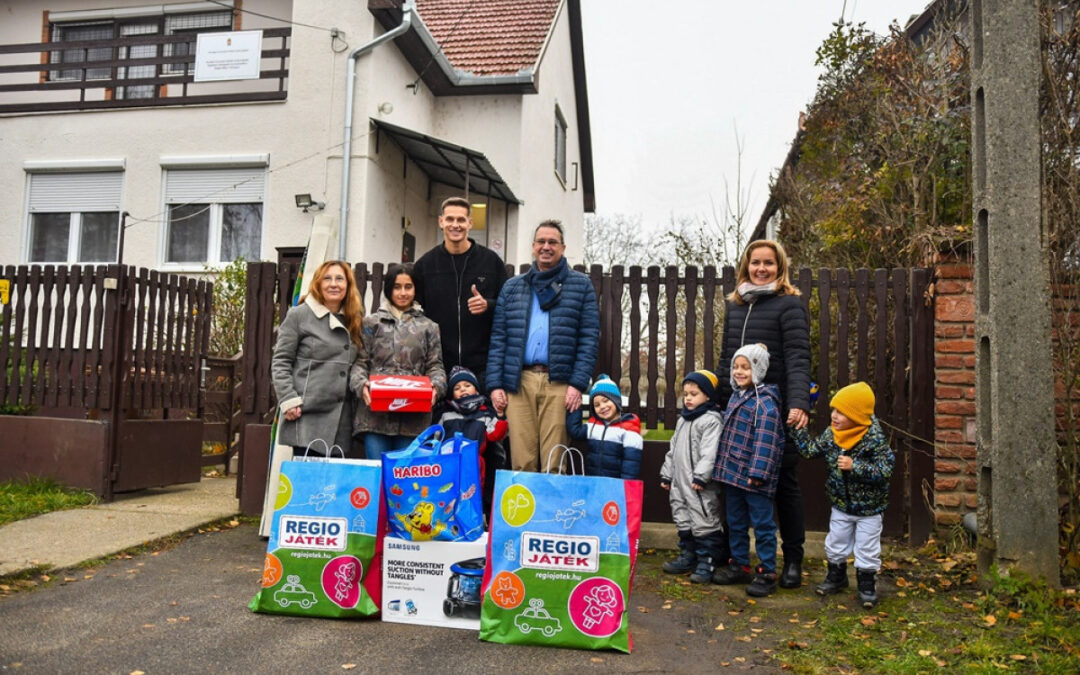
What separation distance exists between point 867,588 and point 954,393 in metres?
1.89

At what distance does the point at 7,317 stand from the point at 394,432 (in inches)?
192

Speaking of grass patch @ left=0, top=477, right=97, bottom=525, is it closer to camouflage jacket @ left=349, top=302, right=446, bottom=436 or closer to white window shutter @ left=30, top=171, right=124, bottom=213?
camouflage jacket @ left=349, top=302, right=446, bottom=436

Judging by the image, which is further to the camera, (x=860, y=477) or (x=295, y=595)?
(x=860, y=477)

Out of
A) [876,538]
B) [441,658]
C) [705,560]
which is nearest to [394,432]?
[441,658]

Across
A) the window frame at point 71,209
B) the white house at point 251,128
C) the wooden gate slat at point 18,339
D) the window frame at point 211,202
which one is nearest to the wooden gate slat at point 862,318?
the white house at point 251,128

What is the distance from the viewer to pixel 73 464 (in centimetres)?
689

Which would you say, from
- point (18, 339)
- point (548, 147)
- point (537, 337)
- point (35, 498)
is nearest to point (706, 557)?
point (537, 337)

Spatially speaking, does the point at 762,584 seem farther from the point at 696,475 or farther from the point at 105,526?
the point at 105,526

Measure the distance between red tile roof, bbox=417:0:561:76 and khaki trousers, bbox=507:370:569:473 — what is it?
10.7 metres

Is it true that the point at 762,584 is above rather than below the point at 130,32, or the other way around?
below

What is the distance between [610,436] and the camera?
15.9ft

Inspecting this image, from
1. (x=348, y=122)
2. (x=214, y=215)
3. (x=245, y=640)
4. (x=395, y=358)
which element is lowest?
(x=245, y=640)

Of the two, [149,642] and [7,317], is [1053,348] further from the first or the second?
[7,317]

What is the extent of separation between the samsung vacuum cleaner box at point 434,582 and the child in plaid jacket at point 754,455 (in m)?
1.54
